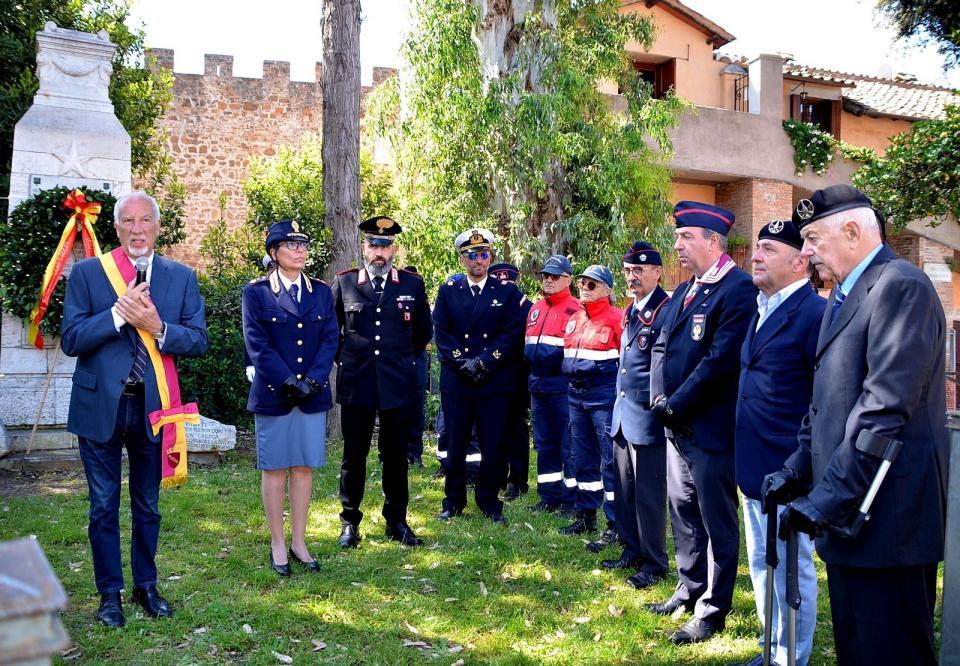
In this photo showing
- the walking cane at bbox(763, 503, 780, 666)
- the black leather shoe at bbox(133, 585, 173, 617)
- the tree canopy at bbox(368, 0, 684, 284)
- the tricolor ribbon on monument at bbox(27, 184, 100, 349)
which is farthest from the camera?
the tree canopy at bbox(368, 0, 684, 284)

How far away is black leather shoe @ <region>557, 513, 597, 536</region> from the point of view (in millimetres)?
6500

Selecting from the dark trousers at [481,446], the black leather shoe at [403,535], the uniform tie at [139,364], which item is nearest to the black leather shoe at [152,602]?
the uniform tie at [139,364]

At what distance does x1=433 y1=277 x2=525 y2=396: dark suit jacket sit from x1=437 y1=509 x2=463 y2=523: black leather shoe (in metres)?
1.00

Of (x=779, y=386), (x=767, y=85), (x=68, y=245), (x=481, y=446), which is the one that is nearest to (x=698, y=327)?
(x=779, y=386)

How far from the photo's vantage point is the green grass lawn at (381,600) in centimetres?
422

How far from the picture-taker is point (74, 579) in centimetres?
516

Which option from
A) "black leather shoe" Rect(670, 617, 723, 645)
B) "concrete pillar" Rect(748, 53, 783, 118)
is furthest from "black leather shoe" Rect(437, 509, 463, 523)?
"concrete pillar" Rect(748, 53, 783, 118)

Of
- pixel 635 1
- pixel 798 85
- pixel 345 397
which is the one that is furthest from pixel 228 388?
pixel 798 85

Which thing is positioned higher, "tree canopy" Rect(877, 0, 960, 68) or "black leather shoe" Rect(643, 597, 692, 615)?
"tree canopy" Rect(877, 0, 960, 68)

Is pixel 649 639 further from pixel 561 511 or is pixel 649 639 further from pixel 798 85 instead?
pixel 798 85

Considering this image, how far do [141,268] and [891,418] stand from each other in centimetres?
376

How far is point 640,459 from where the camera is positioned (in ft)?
17.1

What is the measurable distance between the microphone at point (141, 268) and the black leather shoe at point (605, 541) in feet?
11.8

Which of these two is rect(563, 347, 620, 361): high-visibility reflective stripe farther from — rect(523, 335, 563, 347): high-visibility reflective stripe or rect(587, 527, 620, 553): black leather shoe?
rect(587, 527, 620, 553): black leather shoe
